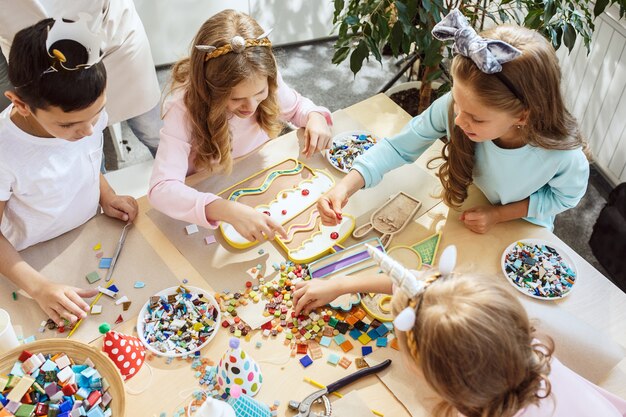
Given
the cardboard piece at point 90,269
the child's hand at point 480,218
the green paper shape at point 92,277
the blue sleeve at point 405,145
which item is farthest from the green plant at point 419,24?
the green paper shape at point 92,277

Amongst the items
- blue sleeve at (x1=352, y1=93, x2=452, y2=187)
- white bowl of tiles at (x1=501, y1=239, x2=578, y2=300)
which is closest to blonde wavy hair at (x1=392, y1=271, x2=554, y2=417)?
white bowl of tiles at (x1=501, y1=239, x2=578, y2=300)

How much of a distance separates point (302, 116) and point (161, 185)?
508 millimetres

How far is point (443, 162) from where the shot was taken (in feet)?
5.07

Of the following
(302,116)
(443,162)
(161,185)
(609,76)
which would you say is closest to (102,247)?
(161,185)

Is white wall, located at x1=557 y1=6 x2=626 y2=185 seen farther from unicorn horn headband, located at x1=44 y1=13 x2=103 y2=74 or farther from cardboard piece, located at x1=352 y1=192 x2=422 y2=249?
unicorn horn headband, located at x1=44 y1=13 x2=103 y2=74

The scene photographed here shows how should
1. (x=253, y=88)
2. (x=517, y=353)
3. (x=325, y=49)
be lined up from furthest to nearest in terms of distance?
(x=325, y=49) < (x=253, y=88) < (x=517, y=353)

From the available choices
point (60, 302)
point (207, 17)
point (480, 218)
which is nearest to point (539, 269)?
point (480, 218)

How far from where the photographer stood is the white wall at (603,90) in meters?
2.10

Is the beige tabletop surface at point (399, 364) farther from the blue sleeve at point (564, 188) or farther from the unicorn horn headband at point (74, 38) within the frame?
the unicorn horn headband at point (74, 38)

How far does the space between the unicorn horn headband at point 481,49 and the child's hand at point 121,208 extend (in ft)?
2.85

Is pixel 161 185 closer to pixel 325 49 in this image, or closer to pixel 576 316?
pixel 576 316

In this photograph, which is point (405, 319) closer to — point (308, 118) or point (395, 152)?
point (395, 152)

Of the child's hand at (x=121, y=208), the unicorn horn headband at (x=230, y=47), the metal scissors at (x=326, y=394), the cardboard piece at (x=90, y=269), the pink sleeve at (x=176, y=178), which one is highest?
the unicorn horn headband at (x=230, y=47)

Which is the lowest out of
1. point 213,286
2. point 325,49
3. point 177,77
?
point 325,49
